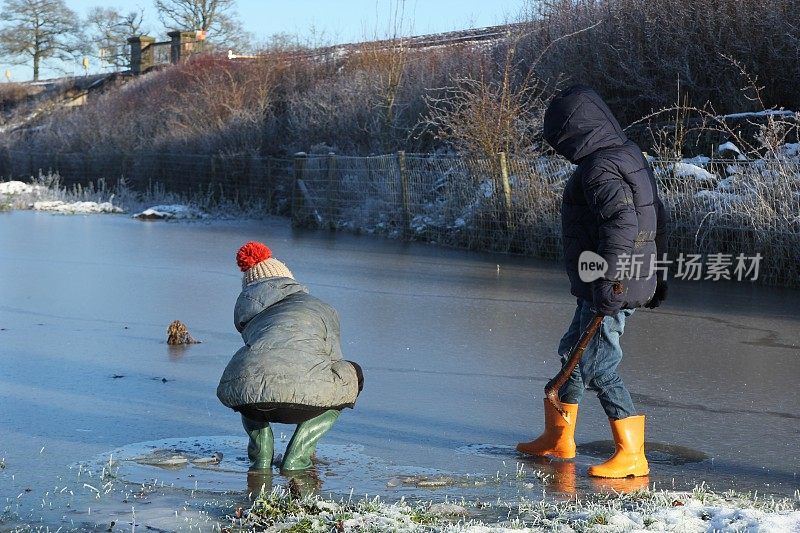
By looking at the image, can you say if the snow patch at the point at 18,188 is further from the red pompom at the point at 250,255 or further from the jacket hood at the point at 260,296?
the jacket hood at the point at 260,296

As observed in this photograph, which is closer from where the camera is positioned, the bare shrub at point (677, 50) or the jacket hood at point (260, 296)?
the jacket hood at point (260, 296)

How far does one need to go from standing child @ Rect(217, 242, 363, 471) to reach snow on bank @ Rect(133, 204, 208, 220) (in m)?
19.2

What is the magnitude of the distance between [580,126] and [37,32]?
→ 59.6 metres

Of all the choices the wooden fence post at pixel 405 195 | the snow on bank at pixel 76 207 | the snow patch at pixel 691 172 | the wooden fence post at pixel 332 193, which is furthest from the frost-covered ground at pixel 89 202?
the snow patch at pixel 691 172

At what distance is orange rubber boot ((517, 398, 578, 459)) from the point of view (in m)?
5.57

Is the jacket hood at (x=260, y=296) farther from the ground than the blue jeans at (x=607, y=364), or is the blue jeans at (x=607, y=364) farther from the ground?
the jacket hood at (x=260, y=296)

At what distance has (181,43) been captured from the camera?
49.1 metres

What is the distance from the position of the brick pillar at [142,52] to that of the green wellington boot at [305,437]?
47.2 m

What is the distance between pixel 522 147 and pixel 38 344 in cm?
1007

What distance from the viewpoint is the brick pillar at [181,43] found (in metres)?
49.0

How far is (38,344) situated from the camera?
28.5ft

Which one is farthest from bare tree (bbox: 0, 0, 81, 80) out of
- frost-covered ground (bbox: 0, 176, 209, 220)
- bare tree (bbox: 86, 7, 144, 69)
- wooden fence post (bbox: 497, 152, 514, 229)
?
wooden fence post (bbox: 497, 152, 514, 229)

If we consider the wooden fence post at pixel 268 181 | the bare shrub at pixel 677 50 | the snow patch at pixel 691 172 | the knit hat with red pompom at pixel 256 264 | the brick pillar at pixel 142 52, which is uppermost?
the brick pillar at pixel 142 52

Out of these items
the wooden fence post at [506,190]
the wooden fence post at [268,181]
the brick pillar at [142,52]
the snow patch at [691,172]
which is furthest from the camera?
the brick pillar at [142,52]
